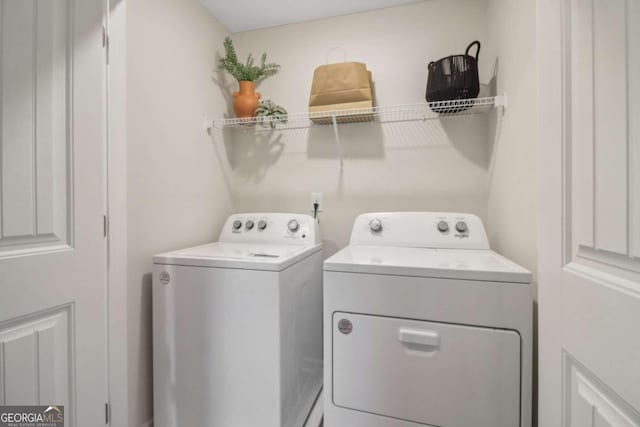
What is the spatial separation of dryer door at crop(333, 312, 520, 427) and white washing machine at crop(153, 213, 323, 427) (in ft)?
0.87

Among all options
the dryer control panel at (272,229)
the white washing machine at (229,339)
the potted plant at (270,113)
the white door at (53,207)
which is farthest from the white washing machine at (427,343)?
the potted plant at (270,113)

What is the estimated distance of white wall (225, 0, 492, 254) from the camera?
169cm

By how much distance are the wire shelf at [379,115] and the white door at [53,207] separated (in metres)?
0.95

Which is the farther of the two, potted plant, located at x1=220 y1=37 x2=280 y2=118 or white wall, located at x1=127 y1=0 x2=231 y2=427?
potted plant, located at x1=220 y1=37 x2=280 y2=118

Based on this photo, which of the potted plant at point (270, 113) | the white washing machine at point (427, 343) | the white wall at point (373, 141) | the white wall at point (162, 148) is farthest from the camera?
the potted plant at point (270, 113)

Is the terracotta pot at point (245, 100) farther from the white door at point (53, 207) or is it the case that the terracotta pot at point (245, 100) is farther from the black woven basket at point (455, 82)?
the black woven basket at point (455, 82)

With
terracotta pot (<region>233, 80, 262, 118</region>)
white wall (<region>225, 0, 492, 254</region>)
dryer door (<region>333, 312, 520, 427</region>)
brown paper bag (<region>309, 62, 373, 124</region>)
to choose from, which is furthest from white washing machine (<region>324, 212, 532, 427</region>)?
terracotta pot (<region>233, 80, 262, 118</region>)

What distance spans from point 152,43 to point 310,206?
1282 mm

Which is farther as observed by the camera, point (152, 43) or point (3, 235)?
point (152, 43)

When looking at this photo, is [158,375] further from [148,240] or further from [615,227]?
[615,227]

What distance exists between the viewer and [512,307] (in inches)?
35.4

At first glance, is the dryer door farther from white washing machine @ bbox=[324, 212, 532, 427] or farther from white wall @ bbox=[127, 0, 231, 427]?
white wall @ bbox=[127, 0, 231, 427]

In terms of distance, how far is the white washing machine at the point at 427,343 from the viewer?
90 centimetres

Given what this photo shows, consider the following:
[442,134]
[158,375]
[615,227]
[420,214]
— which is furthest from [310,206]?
[615,227]
